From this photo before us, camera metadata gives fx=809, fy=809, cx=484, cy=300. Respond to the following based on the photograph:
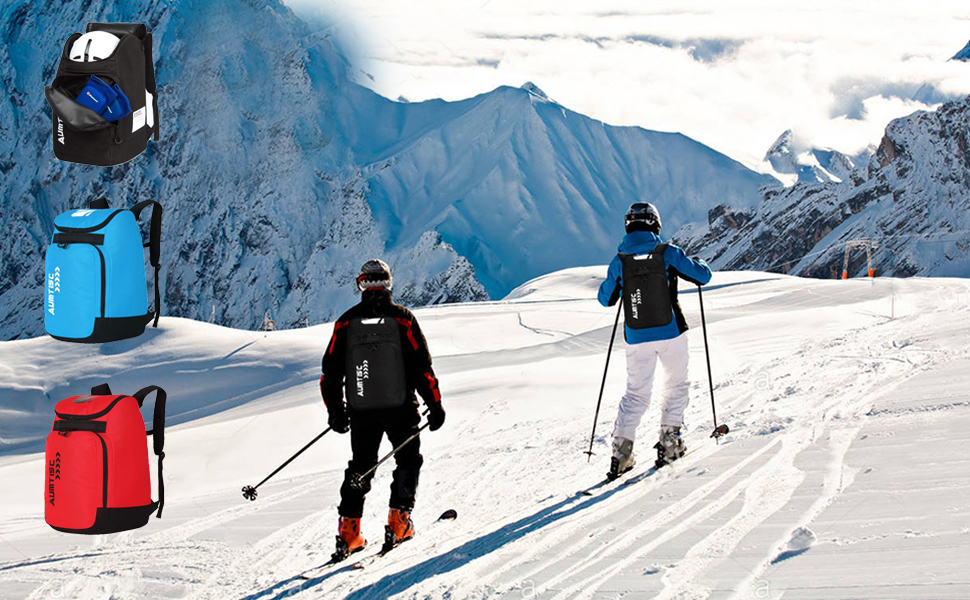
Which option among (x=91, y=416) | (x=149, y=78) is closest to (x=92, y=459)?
(x=91, y=416)

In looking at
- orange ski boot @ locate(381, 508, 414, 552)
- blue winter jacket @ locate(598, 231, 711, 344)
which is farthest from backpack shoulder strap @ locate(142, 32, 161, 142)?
blue winter jacket @ locate(598, 231, 711, 344)

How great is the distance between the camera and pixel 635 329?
5016 millimetres

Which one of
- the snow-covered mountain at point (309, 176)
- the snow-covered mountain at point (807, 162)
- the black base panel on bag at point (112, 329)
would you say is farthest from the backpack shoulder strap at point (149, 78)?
the snow-covered mountain at point (807, 162)

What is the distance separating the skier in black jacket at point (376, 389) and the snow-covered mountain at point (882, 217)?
7966 centimetres

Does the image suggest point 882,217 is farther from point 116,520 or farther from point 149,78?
point 116,520

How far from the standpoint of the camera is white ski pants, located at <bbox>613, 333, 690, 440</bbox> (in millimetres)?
5051

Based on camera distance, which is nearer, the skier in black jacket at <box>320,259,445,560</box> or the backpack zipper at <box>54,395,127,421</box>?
the backpack zipper at <box>54,395,127,421</box>

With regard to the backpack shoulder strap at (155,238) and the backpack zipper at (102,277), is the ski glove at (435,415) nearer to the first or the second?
the backpack shoulder strap at (155,238)

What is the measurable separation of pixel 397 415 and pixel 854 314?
33.9ft

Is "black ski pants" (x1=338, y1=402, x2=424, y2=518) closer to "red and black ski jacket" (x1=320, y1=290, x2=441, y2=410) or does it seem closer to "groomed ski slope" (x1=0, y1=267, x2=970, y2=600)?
"red and black ski jacket" (x1=320, y1=290, x2=441, y2=410)

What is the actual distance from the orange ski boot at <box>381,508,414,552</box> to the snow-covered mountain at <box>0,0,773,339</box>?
84.9 meters

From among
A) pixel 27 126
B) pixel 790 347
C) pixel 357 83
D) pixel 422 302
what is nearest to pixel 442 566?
pixel 790 347

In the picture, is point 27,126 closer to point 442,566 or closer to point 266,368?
point 266,368

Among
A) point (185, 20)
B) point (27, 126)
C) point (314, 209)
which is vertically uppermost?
point (185, 20)
